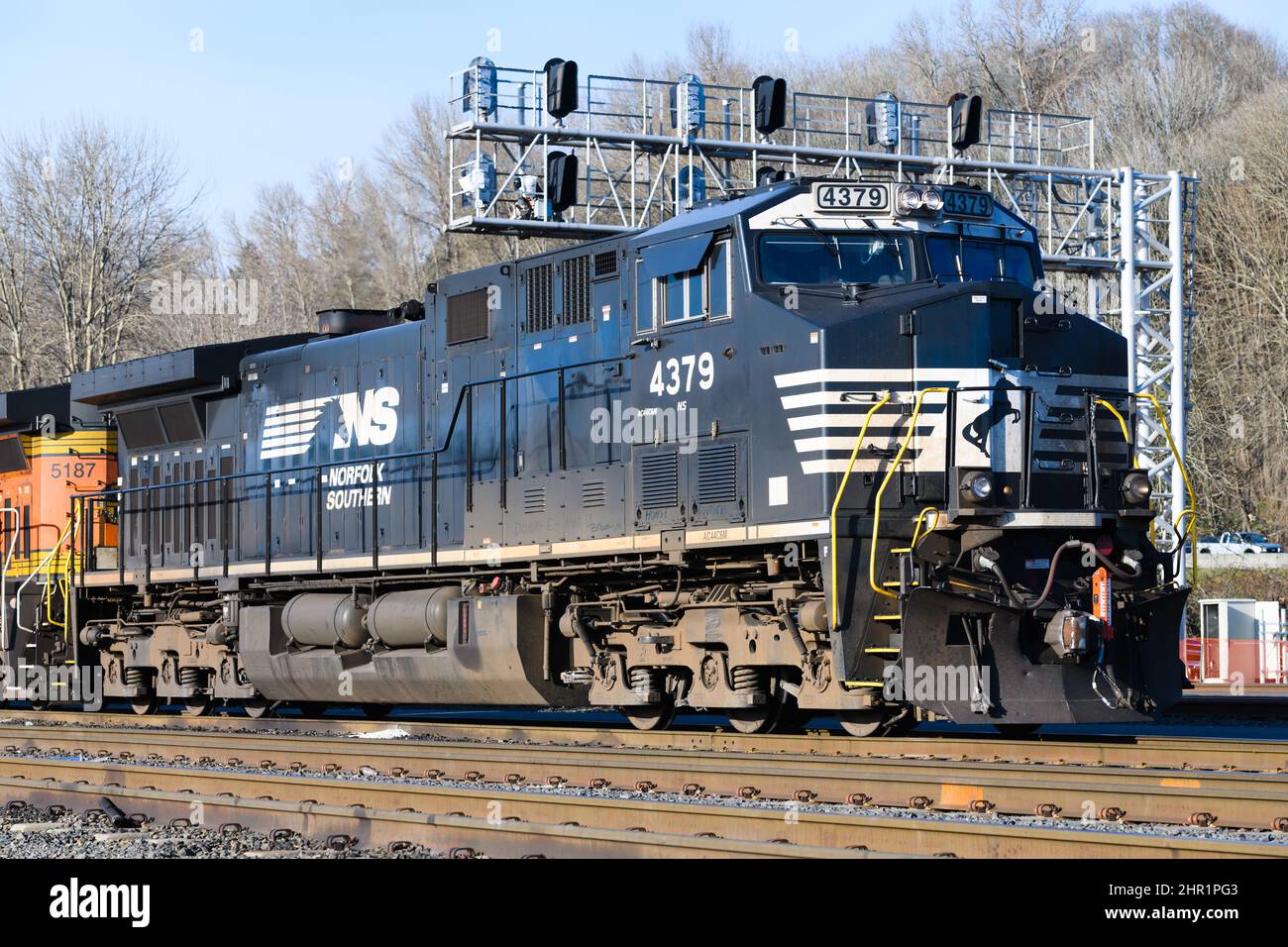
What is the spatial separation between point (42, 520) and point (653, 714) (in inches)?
391

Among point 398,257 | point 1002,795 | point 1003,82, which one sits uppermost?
point 1003,82

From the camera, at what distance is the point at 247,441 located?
17.4 m

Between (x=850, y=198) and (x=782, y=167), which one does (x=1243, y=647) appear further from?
(x=850, y=198)

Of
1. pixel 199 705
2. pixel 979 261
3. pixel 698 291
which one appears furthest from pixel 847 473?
pixel 199 705

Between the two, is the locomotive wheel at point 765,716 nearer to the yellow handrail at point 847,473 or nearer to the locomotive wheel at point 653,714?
the locomotive wheel at point 653,714

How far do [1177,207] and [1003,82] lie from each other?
28.8m

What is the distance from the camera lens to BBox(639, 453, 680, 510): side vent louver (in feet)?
38.9

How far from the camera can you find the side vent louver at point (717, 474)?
11344 mm

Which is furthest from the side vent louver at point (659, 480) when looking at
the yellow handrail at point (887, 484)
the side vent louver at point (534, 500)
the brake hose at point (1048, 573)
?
the brake hose at point (1048, 573)

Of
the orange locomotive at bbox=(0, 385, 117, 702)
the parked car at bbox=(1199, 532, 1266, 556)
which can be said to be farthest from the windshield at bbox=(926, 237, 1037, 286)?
the parked car at bbox=(1199, 532, 1266, 556)

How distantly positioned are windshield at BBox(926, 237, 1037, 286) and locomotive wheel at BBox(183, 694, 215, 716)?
1018cm

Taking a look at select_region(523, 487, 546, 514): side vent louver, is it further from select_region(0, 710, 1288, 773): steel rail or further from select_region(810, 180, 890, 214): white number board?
select_region(810, 180, 890, 214): white number board

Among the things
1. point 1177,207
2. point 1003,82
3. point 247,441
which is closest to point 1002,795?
point 247,441
